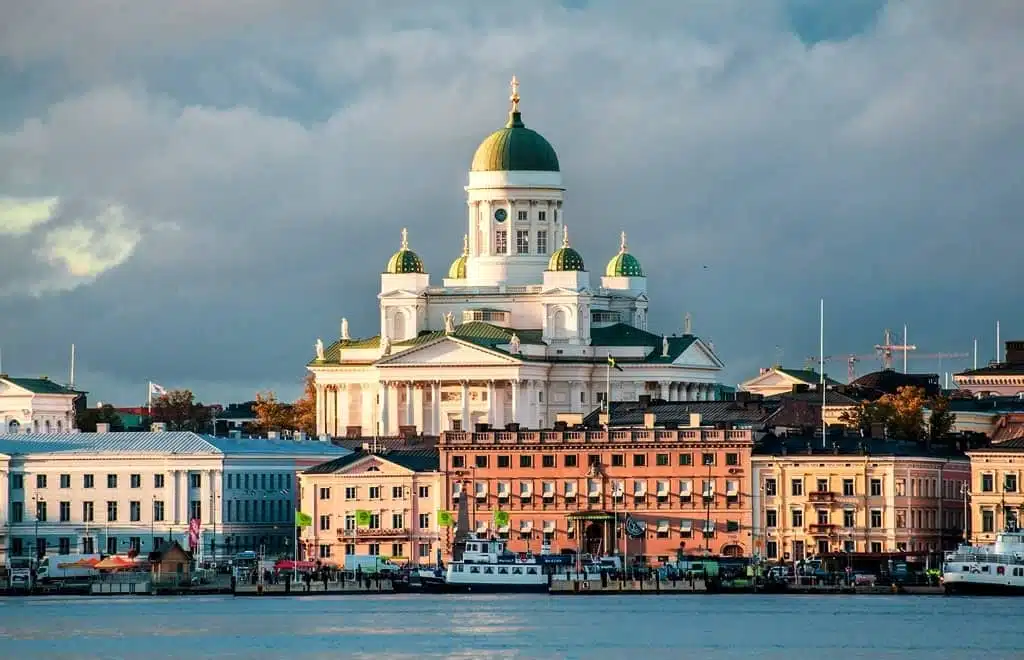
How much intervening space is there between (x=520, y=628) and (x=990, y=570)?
25.5 metres

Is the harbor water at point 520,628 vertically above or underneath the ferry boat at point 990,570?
underneath

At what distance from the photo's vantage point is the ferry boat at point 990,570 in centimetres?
18512

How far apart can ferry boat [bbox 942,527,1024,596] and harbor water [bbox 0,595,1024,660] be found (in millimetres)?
796

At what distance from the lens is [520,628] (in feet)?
547

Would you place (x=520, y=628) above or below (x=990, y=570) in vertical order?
below

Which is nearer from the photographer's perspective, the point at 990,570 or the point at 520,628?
the point at 520,628

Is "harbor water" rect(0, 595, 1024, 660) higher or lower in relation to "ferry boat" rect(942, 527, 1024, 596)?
lower

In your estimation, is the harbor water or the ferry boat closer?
the harbor water

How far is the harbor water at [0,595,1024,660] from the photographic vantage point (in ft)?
516

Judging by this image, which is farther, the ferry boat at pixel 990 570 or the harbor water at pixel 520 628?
the ferry boat at pixel 990 570

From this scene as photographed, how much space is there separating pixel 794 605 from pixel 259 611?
19.9 m

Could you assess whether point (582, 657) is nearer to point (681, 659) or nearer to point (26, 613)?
point (681, 659)

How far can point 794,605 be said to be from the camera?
181625mm

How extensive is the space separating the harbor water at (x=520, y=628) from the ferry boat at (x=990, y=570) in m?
0.80
